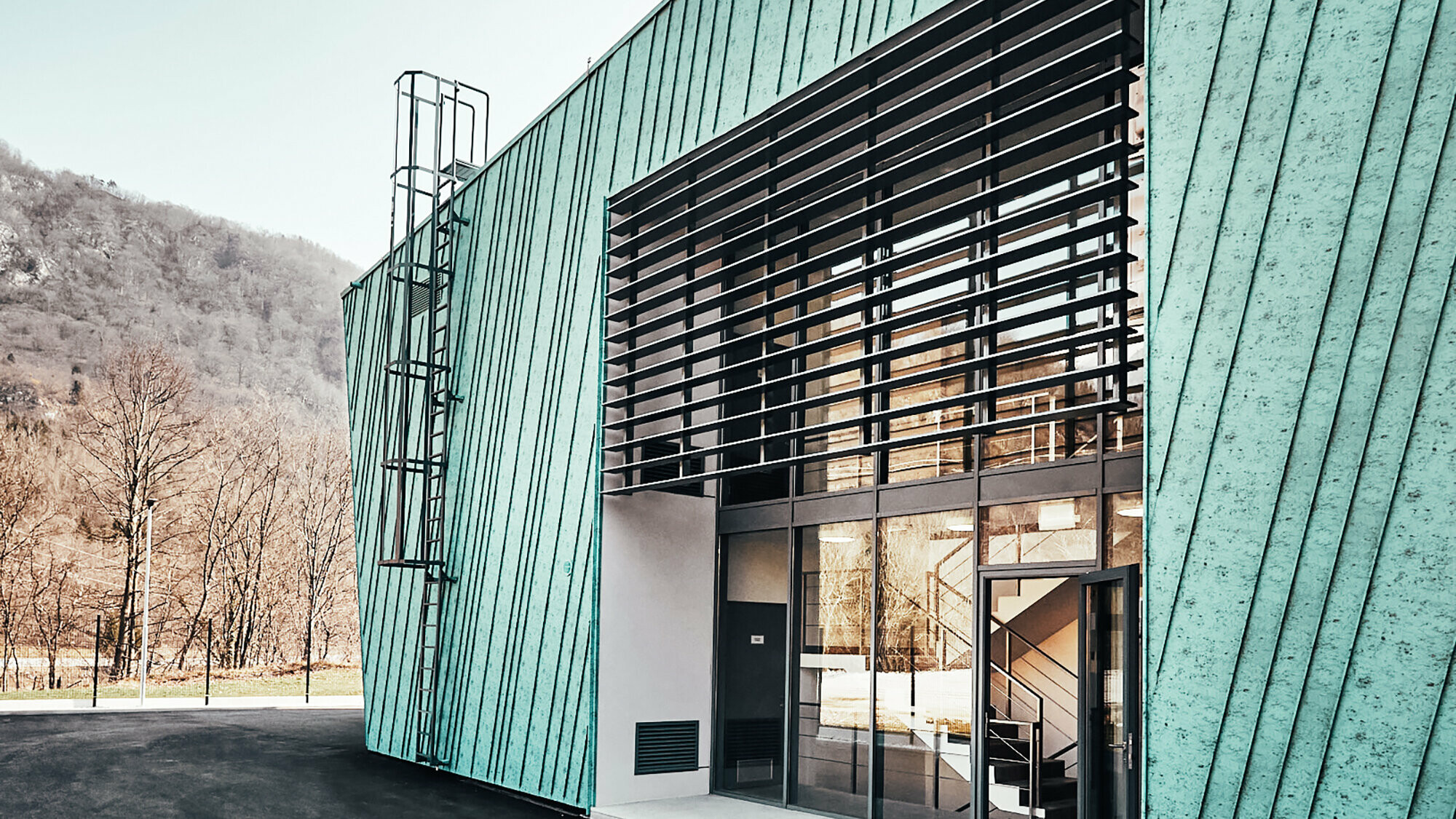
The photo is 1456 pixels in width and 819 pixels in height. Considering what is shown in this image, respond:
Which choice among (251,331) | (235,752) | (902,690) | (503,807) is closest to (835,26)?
(902,690)

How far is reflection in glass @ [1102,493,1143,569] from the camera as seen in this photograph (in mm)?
6266

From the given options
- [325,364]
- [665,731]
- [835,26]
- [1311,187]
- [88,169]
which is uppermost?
[88,169]

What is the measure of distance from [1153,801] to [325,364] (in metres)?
49.0

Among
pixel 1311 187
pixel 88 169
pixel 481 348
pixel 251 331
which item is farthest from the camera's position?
pixel 88 169

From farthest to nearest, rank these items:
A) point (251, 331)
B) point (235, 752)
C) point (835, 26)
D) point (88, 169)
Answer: point (88, 169)
point (251, 331)
point (235, 752)
point (835, 26)

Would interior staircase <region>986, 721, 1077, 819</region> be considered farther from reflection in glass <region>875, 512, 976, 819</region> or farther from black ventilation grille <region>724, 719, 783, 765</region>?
black ventilation grille <region>724, 719, 783, 765</region>

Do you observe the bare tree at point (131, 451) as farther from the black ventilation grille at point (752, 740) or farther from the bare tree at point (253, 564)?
the black ventilation grille at point (752, 740)

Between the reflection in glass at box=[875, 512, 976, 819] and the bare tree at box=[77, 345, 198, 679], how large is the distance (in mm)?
24895

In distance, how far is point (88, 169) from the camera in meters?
52.8

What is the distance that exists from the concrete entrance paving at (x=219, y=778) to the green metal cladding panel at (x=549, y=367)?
56 cm

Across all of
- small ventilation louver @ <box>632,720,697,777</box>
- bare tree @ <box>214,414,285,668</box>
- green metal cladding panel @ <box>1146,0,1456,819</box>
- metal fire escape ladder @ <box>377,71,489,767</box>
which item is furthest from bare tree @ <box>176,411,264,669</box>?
green metal cladding panel @ <box>1146,0,1456,819</box>

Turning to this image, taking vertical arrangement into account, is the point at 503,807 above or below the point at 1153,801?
below

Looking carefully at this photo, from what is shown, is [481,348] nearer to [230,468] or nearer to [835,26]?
[835,26]

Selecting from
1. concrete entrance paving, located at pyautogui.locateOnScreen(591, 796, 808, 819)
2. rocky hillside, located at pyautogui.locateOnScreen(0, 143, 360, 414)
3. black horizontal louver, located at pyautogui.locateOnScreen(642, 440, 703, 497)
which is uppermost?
rocky hillside, located at pyautogui.locateOnScreen(0, 143, 360, 414)
